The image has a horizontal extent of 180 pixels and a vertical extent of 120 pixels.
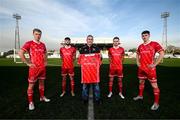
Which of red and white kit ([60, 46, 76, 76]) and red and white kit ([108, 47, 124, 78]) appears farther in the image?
red and white kit ([60, 46, 76, 76])

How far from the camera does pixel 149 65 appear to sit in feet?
18.4

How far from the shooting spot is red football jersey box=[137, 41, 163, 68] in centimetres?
579

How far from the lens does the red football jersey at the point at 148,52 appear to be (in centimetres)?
579

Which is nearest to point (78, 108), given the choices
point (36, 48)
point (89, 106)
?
point (89, 106)

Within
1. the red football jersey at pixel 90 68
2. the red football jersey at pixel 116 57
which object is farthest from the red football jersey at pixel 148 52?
the red football jersey at pixel 90 68

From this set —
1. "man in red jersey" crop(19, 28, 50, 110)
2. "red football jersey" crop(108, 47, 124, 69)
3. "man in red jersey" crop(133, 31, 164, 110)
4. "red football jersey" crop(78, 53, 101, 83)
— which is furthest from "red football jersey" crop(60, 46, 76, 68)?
"man in red jersey" crop(133, 31, 164, 110)

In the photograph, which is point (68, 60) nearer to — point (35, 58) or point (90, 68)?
point (90, 68)

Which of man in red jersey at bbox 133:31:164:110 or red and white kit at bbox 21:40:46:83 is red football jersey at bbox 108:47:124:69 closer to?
man in red jersey at bbox 133:31:164:110

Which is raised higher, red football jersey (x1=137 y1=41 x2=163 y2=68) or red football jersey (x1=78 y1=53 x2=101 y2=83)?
red football jersey (x1=137 y1=41 x2=163 y2=68)

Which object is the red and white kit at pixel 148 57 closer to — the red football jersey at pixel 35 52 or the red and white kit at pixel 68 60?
the red and white kit at pixel 68 60

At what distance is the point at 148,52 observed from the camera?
588cm

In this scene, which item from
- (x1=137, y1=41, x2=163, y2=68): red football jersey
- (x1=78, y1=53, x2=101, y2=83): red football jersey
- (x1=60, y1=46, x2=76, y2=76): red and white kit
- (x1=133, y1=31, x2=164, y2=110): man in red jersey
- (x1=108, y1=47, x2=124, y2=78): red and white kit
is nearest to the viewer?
(x1=133, y1=31, x2=164, y2=110): man in red jersey

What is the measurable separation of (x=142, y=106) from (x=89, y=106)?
1575 millimetres

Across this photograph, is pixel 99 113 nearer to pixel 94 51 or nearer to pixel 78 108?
pixel 78 108
